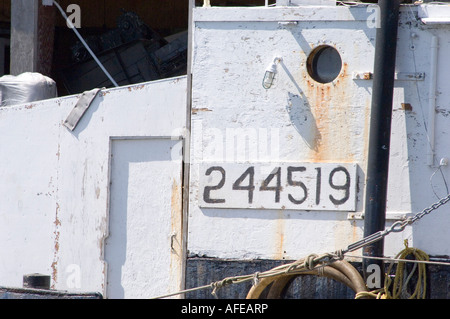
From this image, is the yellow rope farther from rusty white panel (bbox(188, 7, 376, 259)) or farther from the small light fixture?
the small light fixture

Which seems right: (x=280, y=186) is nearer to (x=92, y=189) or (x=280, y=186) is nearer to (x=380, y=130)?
(x=380, y=130)

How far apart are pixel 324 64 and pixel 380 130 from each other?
2.76 ft

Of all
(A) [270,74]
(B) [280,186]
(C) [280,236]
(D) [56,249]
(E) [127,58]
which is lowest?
(D) [56,249]

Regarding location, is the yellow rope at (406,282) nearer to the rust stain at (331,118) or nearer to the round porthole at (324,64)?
the rust stain at (331,118)

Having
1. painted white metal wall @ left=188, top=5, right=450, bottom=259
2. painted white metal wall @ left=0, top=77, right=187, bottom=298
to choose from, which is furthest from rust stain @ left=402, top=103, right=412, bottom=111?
painted white metal wall @ left=0, top=77, right=187, bottom=298

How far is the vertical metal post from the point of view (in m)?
5.61

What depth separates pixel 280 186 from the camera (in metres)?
6.03

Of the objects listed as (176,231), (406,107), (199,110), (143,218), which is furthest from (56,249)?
(406,107)

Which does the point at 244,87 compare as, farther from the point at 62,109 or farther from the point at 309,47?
the point at 62,109

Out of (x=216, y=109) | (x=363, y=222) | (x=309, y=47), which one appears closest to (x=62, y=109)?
(x=216, y=109)

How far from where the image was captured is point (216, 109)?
620cm

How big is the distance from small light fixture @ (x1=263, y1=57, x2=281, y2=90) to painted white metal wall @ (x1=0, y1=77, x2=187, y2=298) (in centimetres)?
81

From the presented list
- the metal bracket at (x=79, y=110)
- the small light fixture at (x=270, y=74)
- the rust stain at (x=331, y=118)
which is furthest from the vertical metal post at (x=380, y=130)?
the metal bracket at (x=79, y=110)
